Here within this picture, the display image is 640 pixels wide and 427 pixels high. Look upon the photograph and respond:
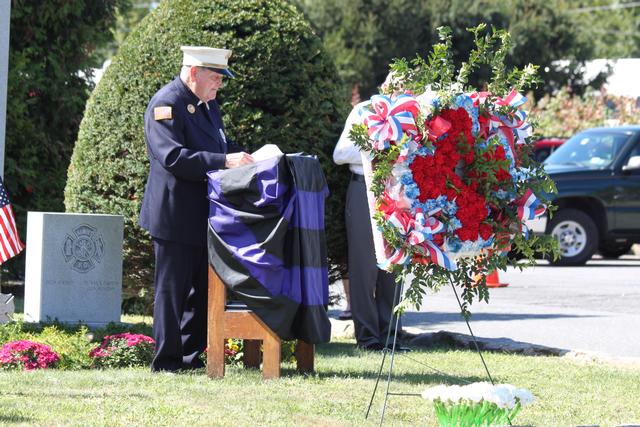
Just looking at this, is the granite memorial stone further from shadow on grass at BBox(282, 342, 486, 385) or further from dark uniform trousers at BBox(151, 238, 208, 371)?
shadow on grass at BBox(282, 342, 486, 385)

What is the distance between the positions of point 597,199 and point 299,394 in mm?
12086

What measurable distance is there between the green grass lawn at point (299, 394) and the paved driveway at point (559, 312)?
163cm

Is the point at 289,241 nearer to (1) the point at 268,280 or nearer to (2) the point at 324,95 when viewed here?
(1) the point at 268,280

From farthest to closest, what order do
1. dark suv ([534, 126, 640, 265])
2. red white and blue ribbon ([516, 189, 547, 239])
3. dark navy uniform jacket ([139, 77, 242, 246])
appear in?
dark suv ([534, 126, 640, 265]) < dark navy uniform jacket ([139, 77, 242, 246]) < red white and blue ribbon ([516, 189, 547, 239])

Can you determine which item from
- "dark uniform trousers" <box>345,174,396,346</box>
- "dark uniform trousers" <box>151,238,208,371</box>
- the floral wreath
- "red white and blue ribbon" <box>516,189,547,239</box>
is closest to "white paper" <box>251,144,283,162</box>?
"dark uniform trousers" <box>151,238,208,371</box>

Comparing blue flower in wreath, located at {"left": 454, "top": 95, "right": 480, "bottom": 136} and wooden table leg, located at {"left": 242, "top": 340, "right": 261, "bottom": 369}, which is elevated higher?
blue flower in wreath, located at {"left": 454, "top": 95, "right": 480, "bottom": 136}

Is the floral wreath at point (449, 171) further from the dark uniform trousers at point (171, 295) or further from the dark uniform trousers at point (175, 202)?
the dark uniform trousers at point (171, 295)

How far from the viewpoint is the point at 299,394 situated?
6.37 meters

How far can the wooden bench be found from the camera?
6.82m

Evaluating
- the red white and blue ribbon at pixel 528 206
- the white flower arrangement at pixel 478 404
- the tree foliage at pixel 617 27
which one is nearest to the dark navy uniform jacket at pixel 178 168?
the red white and blue ribbon at pixel 528 206

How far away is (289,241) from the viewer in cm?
682

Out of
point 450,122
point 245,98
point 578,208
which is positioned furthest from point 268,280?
point 578,208

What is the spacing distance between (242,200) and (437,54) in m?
1.50

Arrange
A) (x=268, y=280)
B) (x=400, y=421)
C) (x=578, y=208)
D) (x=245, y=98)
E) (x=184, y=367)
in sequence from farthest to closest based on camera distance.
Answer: (x=578, y=208) < (x=245, y=98) < (x=184, y=367) < (x=268, y=280) < (x=400, y=421)
